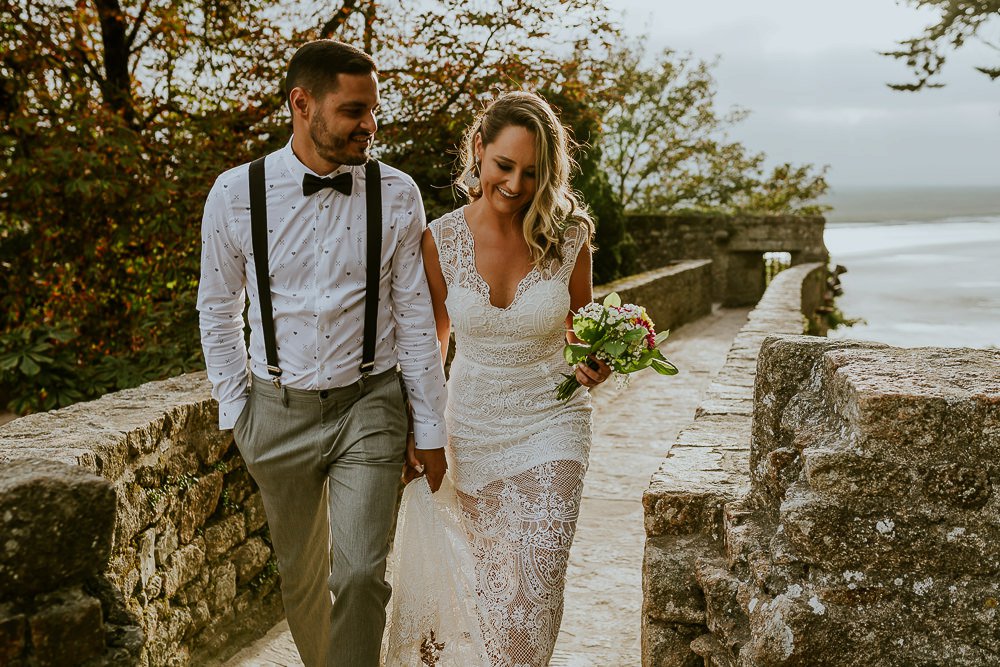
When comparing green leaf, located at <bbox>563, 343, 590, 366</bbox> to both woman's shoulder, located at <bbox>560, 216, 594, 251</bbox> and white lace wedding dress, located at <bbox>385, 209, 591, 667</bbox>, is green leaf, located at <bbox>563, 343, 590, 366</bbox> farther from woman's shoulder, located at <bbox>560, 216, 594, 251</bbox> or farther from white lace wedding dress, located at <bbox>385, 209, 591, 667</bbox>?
woman's shoulder, located at <bbox>560, 216, 594, 251</bbox>

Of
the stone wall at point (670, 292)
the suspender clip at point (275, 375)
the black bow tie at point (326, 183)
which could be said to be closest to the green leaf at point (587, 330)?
the black bow tie at point (326, 183)

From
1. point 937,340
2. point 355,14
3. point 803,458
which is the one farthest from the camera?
point 937,340

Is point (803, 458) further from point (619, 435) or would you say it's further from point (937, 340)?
point (937, 340)

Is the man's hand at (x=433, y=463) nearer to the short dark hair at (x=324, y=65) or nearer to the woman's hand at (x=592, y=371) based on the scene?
the woman's hand at (x=592, y=371)

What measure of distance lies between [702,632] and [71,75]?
23.7ft

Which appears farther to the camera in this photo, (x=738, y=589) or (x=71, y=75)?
(x=71, y=75)

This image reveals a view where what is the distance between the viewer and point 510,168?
134 inches

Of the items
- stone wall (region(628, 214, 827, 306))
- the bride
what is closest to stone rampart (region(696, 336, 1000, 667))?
the bride

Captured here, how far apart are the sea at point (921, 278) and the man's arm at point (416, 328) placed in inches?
81.3

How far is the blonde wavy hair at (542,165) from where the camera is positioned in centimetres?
340

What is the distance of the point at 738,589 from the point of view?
2652 mm

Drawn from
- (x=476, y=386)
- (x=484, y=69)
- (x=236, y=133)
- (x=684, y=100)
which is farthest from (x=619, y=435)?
(x=684, y=100)

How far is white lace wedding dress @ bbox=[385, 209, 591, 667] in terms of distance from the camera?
3.17m

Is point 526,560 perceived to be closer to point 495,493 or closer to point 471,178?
point 495,493
